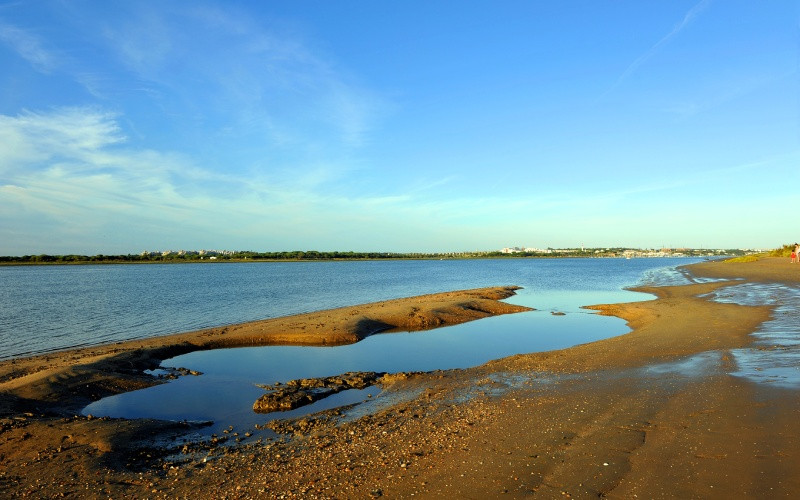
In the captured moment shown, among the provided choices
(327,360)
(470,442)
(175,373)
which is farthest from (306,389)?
(470,442)

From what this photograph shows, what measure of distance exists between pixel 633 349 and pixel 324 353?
1416cm

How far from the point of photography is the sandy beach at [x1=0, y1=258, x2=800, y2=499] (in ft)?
25.1

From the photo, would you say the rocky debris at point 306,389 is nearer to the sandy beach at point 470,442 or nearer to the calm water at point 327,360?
the calm water at point 327,360

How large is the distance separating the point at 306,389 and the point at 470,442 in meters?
7.28

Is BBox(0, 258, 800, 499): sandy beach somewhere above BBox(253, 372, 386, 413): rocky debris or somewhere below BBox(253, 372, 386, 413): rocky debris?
above

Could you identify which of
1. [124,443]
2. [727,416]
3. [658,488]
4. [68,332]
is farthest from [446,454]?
[68,332]

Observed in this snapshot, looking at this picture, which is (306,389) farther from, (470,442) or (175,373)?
(470,442)

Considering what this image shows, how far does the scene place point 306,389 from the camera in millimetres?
15258

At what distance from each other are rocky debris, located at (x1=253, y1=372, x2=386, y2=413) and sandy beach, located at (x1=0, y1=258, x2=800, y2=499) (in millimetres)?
1276

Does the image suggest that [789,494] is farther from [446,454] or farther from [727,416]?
[446,454]

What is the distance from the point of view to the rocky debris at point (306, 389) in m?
13.6

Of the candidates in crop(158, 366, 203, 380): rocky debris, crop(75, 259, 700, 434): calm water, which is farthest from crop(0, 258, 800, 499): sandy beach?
crop(75, 259, 700, 434): calm water

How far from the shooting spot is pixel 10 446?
33.0ft

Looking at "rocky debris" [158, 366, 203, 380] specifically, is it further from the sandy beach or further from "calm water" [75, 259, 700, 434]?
the sandy beach
